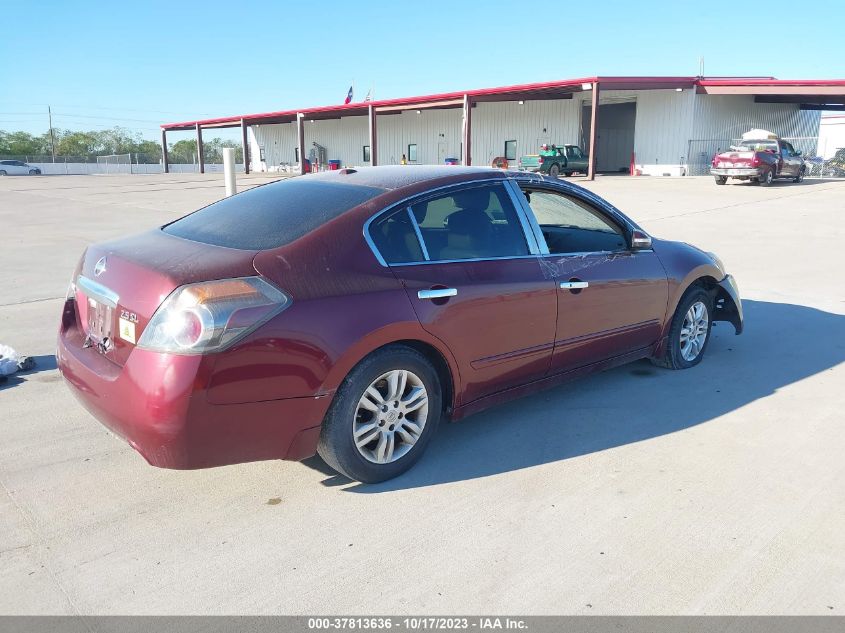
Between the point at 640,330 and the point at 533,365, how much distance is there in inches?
46.1

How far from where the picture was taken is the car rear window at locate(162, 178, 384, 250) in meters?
3.42

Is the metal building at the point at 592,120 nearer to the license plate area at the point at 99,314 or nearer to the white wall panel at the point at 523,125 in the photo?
the white wall panel at the point at 523,125

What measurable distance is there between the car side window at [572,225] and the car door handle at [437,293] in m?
1.04

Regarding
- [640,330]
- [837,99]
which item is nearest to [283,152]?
[837,99]

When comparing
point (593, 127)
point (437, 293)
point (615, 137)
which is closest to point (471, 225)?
point (437, 293)

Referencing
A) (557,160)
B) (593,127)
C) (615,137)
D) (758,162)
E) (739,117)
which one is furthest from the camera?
(615,137)

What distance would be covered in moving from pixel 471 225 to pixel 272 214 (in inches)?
44.4

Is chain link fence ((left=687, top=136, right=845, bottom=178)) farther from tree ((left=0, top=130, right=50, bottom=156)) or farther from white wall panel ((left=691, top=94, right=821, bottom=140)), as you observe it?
tree ((left=0, top=130, right=50, bottom=156))

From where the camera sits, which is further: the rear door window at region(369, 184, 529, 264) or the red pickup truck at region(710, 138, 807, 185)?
the red pickup truck at region(710, 138, 807, 185)

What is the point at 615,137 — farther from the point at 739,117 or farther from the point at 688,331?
the point at 688,331

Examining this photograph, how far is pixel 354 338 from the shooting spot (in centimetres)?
320

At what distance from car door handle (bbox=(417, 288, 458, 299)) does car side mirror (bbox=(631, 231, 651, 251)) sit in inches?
69.9

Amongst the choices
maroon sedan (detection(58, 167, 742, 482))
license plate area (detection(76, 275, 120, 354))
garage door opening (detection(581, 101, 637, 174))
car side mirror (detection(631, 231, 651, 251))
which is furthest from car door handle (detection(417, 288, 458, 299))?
garage door opening (detection(581, 101, 637, 174))

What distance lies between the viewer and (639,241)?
478cm
